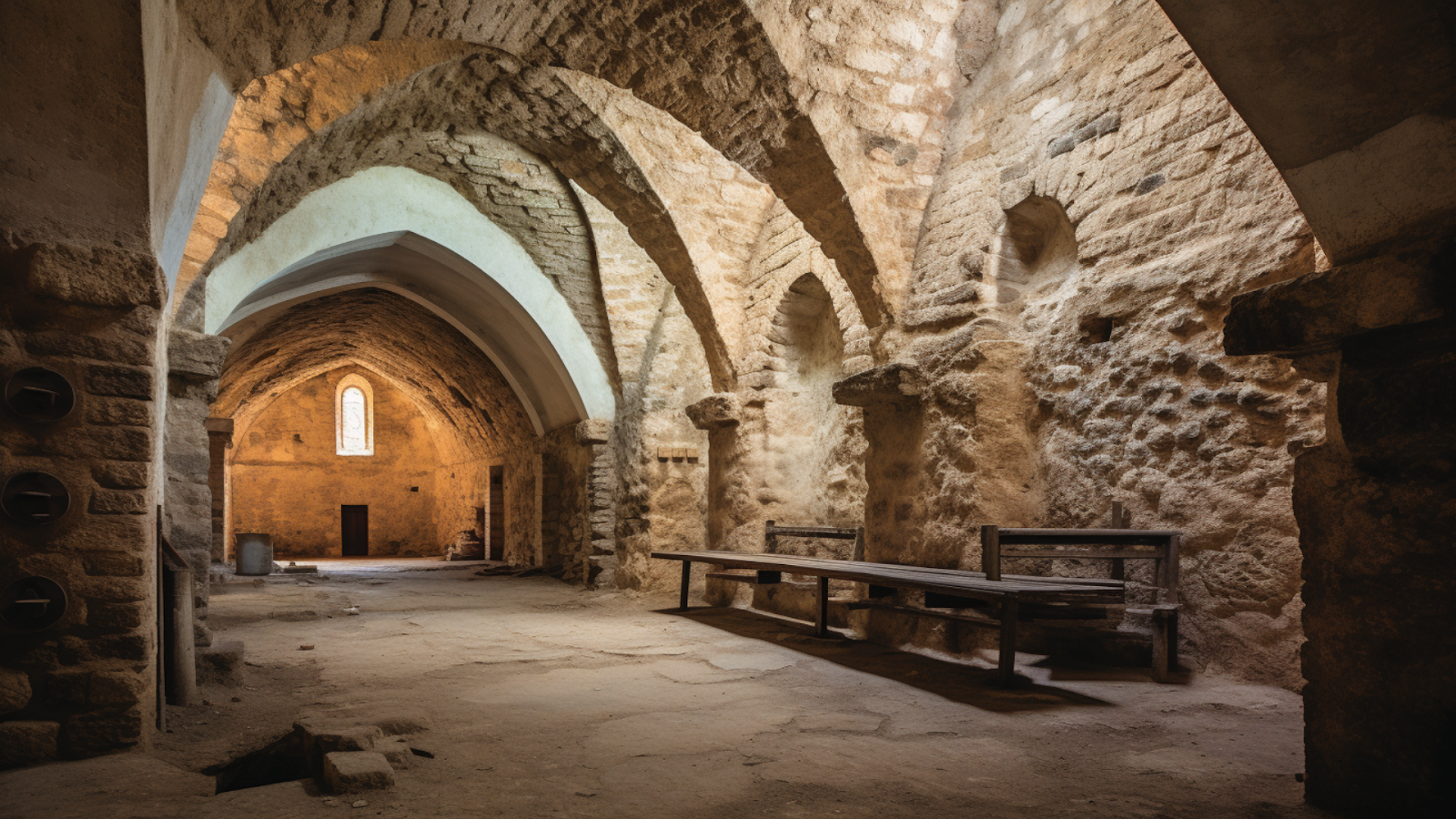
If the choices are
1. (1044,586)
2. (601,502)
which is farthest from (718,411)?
(1044,586)

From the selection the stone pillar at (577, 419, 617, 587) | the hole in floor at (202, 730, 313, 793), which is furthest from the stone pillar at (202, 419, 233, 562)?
the hole in floor at (202, 730, 313, 793)

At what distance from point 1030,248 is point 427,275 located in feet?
22.5

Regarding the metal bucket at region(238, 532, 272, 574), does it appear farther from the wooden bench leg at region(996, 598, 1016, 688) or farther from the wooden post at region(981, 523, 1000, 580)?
the wooden bench leg at region(996, 598, 1016, 688)

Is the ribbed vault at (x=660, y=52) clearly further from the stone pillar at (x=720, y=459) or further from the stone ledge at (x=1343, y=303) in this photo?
the stone ledge at (x=1343, y=303)

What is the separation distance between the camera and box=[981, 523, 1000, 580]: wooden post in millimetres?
3609

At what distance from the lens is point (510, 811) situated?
217cm

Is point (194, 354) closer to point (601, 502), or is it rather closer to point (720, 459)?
point (720, 459)

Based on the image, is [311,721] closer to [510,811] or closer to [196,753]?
[196,753]

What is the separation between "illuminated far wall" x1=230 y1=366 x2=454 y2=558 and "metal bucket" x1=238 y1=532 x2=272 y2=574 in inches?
239

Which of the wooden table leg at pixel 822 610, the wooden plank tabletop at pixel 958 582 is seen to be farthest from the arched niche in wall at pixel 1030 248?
the wooden table leg at pixel 822 610

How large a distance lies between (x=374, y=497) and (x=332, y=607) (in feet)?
40.2

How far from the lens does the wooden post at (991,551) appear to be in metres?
3.61

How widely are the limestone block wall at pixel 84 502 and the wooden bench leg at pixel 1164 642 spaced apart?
12.3 ft

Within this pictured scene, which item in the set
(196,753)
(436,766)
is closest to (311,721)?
(196,753)
